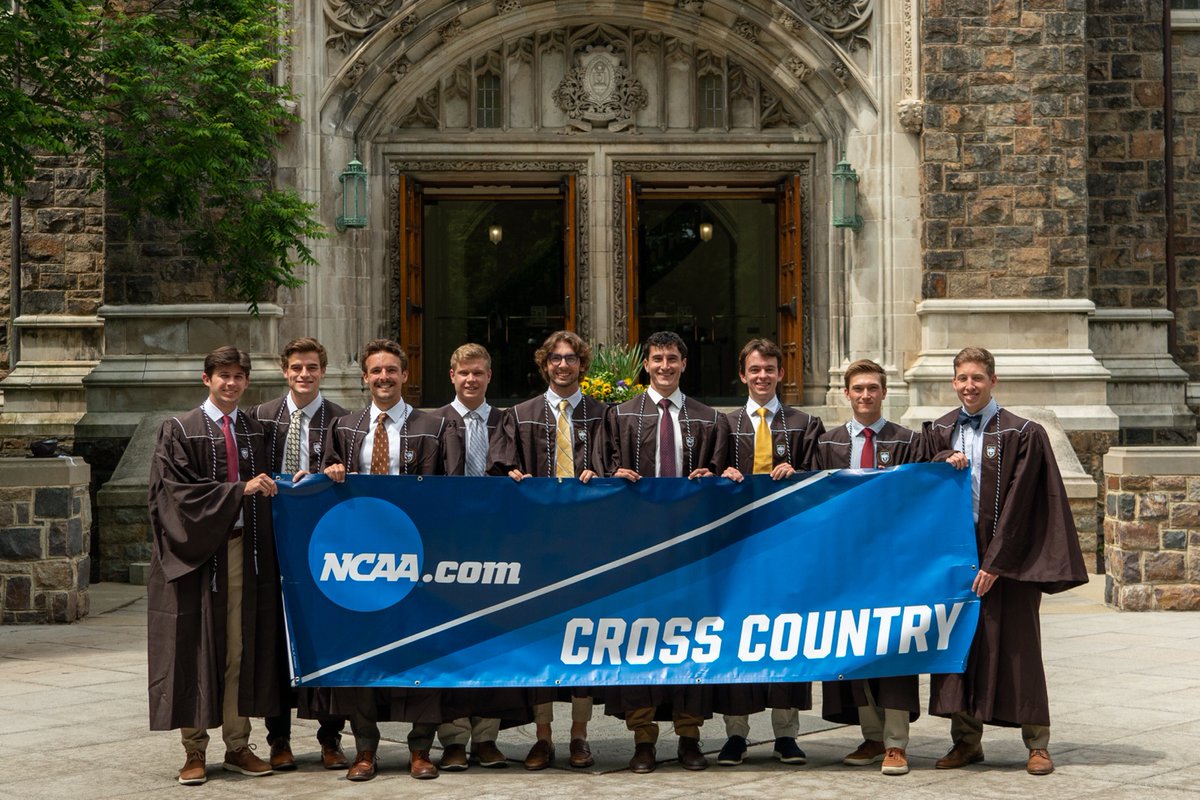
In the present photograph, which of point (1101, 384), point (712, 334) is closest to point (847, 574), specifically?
point (1101, 384)

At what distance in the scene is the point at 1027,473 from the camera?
684 centimetres

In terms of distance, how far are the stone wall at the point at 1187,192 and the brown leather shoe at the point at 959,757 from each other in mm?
13628

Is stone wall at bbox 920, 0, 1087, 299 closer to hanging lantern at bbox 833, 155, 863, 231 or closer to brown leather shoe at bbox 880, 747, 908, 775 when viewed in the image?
hanging lantern at bbox 833, 155, 863, 231

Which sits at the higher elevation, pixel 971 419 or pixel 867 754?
pixel 971 419

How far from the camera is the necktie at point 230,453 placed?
22.8 feet

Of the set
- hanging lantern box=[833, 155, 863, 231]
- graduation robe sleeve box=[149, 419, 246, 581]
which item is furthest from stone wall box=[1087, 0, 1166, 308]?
graduation robe sleeve box=[149, 419, 246, 581]

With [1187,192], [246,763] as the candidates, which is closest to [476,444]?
[246,763]

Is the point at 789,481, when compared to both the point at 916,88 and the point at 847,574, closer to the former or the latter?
the point at 847,574

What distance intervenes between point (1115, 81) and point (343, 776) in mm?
14720

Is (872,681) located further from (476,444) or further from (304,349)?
(304,349)

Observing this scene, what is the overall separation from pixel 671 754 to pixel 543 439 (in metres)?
1.52

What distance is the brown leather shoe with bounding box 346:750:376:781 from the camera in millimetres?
6598

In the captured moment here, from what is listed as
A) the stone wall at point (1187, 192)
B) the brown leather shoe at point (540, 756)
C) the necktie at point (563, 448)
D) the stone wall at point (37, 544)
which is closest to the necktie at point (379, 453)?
the necktie at point (563, 448)

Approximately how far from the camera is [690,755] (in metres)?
6.86
